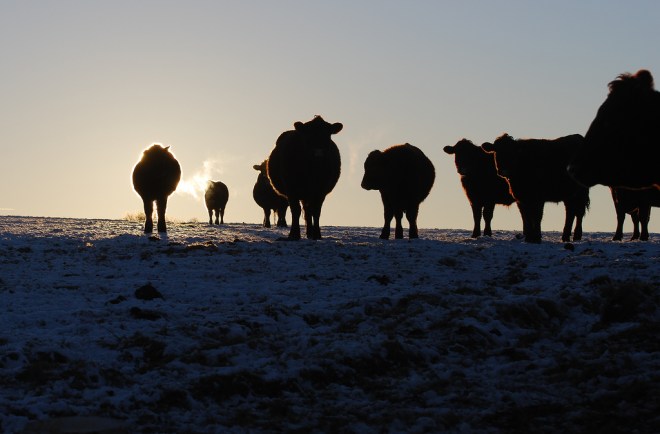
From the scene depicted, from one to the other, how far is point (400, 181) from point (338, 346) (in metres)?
11.7

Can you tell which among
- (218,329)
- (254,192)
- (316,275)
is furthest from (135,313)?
(254,192)

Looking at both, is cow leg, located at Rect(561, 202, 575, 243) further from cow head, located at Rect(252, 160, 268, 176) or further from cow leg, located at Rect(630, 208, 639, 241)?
cow head, located at Rect(252, 160, 268, 176)

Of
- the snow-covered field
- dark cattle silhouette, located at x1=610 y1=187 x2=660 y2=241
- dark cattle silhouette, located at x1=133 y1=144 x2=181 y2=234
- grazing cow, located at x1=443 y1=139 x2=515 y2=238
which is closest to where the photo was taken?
the snow-covered field

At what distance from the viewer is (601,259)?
37.3 ft

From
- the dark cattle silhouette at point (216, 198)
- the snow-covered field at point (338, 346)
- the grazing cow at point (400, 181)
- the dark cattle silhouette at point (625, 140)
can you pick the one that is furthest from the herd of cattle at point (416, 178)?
the dark cattle silhouette at point (216, 198)

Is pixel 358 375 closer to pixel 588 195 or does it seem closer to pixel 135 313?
pixel 135 313

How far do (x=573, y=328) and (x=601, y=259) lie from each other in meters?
3.69

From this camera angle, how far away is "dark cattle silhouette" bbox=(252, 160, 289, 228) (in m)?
29.1

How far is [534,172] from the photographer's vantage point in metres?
16.9

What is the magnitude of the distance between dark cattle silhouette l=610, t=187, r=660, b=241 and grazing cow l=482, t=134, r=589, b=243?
139 cm

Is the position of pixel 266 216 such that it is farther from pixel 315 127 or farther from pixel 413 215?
pixel 315 127

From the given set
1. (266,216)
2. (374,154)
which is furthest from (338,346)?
(266,216)

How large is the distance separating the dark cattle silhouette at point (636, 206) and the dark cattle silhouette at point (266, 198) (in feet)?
41.3

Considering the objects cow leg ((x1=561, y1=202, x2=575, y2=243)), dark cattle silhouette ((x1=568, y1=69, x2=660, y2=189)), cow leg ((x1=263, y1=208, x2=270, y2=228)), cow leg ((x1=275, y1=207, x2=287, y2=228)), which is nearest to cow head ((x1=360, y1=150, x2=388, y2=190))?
cow leg ((x1=561, y1=202, x2=575, y2=243))
